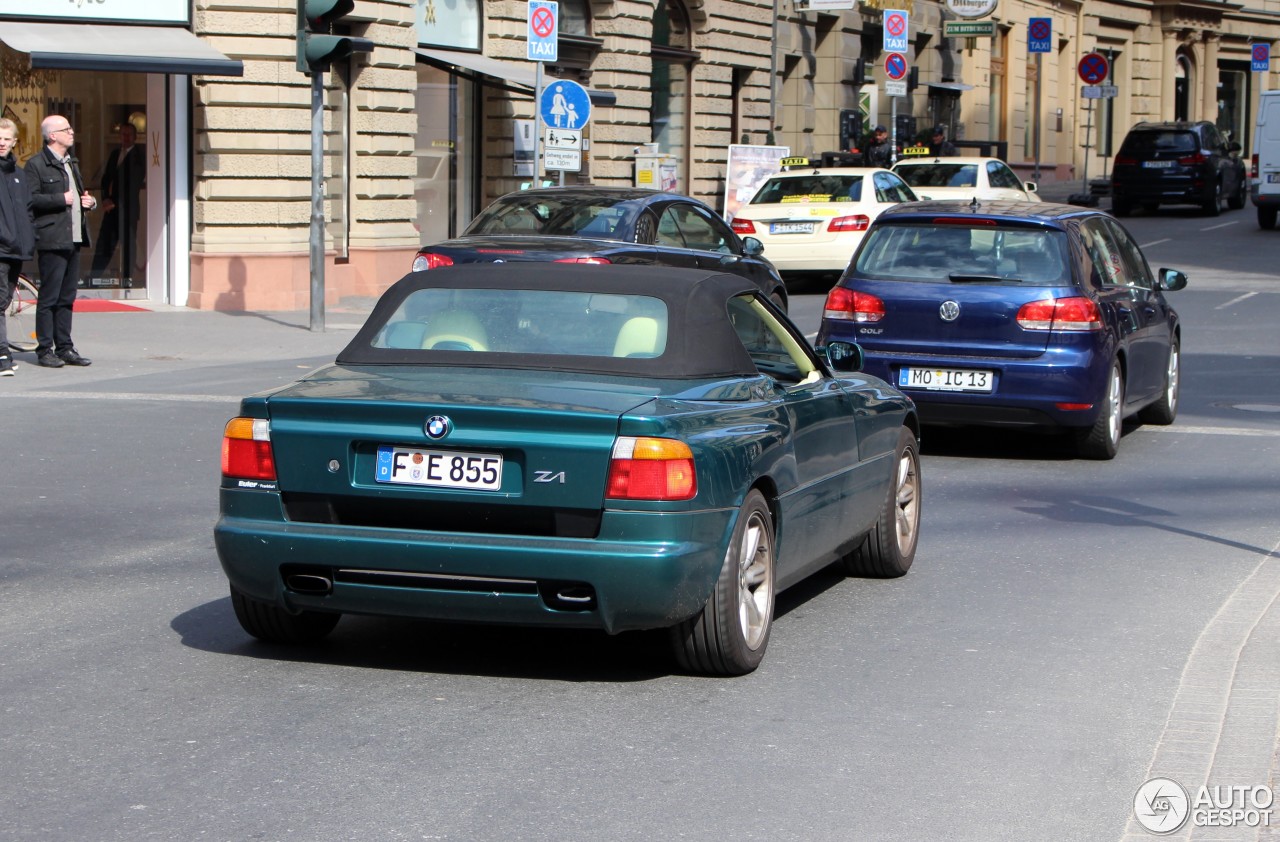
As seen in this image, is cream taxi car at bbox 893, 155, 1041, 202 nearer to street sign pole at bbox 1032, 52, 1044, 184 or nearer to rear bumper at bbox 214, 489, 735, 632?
rear bumper at bbox 214, 489, 735, 632

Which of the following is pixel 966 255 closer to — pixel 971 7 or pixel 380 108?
pixel 380 108

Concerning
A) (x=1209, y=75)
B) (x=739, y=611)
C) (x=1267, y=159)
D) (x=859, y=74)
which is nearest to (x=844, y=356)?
(x=739, y=611)

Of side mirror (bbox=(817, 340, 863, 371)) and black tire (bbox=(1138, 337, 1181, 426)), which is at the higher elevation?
side mirror (bbox=(817, 340, 863, 371))

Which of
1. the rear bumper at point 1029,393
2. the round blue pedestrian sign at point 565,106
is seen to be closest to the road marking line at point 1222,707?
the rear bumper at point 1029,393

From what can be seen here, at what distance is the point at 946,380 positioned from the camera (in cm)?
1173

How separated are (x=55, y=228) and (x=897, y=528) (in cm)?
986

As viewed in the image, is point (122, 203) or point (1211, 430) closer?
point (1211, 430)

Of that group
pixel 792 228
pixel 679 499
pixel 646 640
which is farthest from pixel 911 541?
pixel 792 228

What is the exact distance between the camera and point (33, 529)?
29.1 feet

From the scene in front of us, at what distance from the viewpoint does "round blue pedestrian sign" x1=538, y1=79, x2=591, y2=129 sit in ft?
72.8

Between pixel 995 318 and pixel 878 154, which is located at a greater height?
pixel 878 154

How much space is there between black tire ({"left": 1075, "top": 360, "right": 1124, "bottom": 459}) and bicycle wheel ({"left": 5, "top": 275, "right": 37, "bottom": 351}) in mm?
9804

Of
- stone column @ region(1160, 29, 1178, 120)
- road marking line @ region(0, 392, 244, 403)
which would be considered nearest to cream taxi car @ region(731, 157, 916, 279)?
road marking line @ region(0, 392, 244, 403)

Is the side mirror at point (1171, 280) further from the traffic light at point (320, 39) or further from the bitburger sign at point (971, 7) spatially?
the bitburger sign at point (971, 7)
